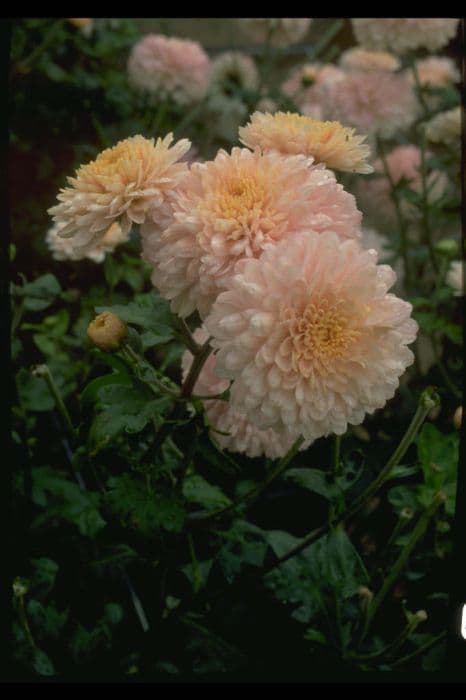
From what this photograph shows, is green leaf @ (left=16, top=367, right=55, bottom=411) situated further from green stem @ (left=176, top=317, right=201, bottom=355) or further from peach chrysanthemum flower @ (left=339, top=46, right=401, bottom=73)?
peach chrysanthemum flower @ (left=339, top=46, right=401, bottom=73)

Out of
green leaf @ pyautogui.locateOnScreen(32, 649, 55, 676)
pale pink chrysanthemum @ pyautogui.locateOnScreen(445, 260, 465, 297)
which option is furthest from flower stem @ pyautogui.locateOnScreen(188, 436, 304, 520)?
pale pink chrysanthemum @ pyautogui.locateOnScreen(445, 260, 465, 297)

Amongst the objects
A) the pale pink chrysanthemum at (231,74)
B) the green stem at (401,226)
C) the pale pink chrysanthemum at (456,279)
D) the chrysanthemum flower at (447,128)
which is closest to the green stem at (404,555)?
the pale pink chrysanthemum at (456,279)

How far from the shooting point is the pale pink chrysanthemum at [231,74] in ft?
7.14

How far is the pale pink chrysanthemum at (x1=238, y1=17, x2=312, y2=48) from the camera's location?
5.95 ft

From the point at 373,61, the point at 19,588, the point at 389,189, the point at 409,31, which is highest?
the point at 373,61

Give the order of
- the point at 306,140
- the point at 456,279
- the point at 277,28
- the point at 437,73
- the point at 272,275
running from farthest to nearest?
the point at 437,73 < the point at 277,28 < the point at 456,279 < the point at 306,140 < the point at 272,275

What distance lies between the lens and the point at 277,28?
1884mm

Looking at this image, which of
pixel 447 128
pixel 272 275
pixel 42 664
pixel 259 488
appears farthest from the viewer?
pixel 447 128

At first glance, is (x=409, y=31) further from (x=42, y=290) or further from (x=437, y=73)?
(x=42, y=290)

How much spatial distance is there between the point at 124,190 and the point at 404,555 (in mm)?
557

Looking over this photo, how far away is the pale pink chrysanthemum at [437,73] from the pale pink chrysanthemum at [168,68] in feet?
1.76

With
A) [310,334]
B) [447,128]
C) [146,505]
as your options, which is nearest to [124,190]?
[310,334]

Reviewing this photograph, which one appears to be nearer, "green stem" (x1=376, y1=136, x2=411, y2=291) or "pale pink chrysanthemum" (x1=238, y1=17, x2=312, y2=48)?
"green stem" (x1=376, y1=136, x2=411, y2=291)

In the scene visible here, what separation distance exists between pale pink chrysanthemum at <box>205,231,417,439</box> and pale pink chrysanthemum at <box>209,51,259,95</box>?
5.21ft
